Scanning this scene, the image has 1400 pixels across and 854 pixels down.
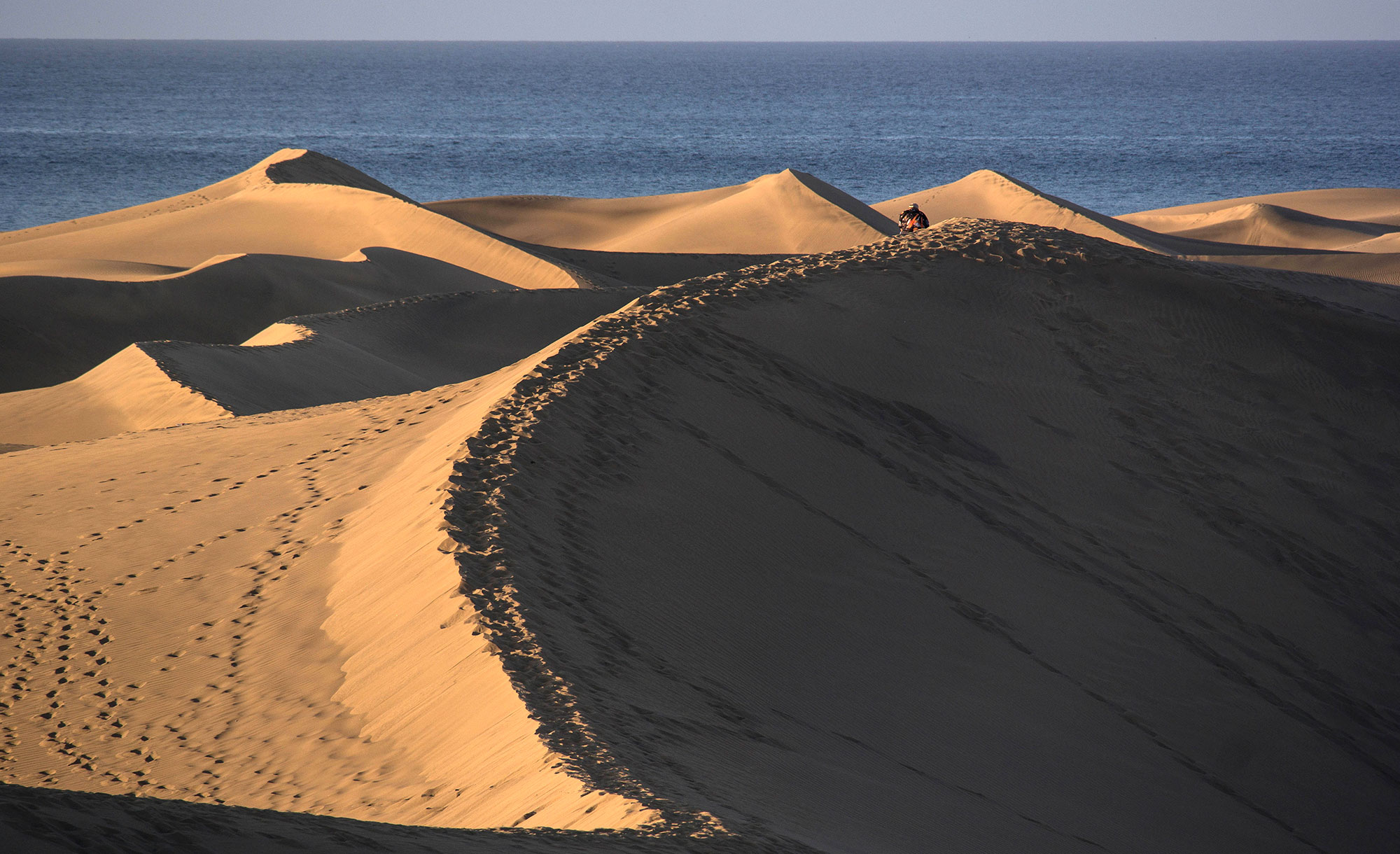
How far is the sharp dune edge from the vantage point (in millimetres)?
4676

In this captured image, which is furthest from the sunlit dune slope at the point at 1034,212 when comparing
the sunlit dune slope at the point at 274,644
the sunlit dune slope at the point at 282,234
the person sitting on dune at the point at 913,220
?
the sunlit dune slope at the point at 274,644

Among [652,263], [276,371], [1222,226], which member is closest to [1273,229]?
[1222,226]

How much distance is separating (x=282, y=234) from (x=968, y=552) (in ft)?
66.4

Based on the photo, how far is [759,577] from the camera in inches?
253

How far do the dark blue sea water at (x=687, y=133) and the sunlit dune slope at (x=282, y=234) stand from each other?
14.2 metres

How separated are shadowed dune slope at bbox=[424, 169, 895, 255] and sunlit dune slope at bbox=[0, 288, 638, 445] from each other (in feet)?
30.2

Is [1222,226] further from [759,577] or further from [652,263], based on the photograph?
[759,577]

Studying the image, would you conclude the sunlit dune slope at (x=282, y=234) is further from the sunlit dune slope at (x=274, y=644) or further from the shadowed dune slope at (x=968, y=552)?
the sunlit dune slope at (x=274, y=644)

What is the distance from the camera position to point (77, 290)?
17.4 metres

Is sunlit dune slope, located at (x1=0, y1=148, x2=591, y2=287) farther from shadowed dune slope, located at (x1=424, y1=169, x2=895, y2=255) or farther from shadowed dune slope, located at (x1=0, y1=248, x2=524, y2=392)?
shadowed dune slope, located at (x1=424, y1=169, x2=895, y2=255)

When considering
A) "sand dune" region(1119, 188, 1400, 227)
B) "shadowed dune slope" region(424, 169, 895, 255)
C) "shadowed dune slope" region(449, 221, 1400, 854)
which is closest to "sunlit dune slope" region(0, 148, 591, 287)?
"shadowed dune slope" region(424, 169, 895, 255)

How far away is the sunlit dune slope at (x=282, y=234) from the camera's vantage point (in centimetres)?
2180

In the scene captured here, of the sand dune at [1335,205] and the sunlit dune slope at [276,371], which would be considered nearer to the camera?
the sunlit dune slope at [276,371]

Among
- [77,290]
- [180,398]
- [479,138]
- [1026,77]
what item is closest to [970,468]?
[180,398]
